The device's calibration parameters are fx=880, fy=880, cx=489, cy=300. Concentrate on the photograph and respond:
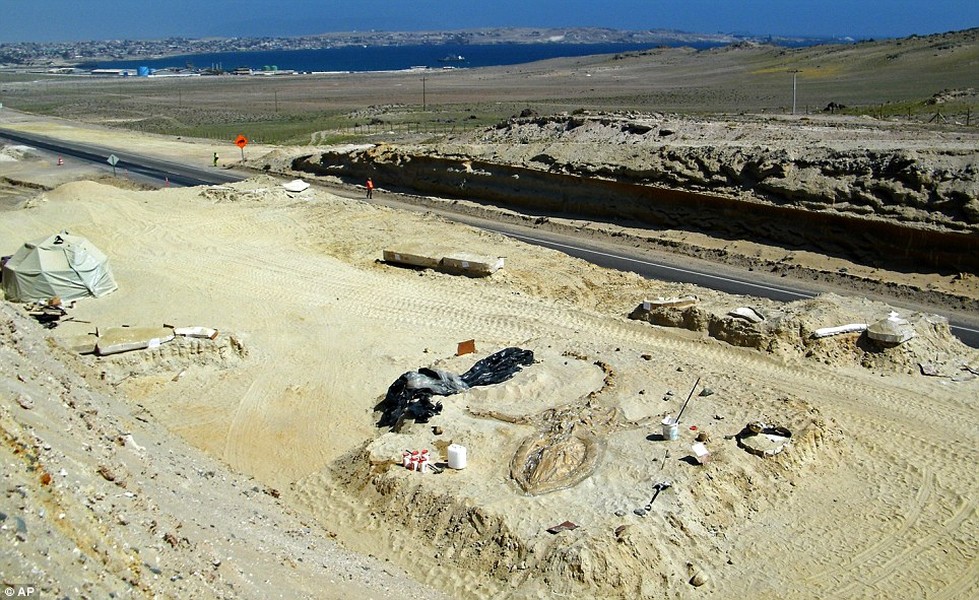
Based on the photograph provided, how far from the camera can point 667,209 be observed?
2725cm

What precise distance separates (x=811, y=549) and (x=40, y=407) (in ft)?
32.5

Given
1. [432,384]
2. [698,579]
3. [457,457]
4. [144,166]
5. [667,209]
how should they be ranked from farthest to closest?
[144,166] < [667,209] < [432,384] < [457,457] < [698,579]

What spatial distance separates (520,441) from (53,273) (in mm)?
13242

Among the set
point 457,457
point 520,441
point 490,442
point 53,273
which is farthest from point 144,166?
point 457,457

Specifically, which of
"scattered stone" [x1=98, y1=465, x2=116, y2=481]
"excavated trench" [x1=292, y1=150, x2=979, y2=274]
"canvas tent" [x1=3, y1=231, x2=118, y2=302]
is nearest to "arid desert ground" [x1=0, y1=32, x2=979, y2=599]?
"scattered stone" [x1=98, y1=465, x2=116, y2=481]

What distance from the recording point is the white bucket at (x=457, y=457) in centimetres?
1237

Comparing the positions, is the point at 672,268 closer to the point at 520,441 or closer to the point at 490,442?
the point at 520,441

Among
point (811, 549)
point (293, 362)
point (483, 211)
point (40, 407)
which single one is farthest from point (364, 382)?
point (483, 211)

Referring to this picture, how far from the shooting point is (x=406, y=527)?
11.6 meters

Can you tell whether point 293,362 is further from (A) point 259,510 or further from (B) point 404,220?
(B) point 404,220

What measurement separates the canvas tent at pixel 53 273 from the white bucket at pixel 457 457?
12.5 m

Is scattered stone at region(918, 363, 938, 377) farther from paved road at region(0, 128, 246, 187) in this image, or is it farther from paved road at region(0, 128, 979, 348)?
paved road at region(0, 128, 246, 187)

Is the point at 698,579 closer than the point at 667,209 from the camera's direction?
Yes

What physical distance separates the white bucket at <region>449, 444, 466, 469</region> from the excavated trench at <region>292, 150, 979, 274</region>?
49.0 ft
